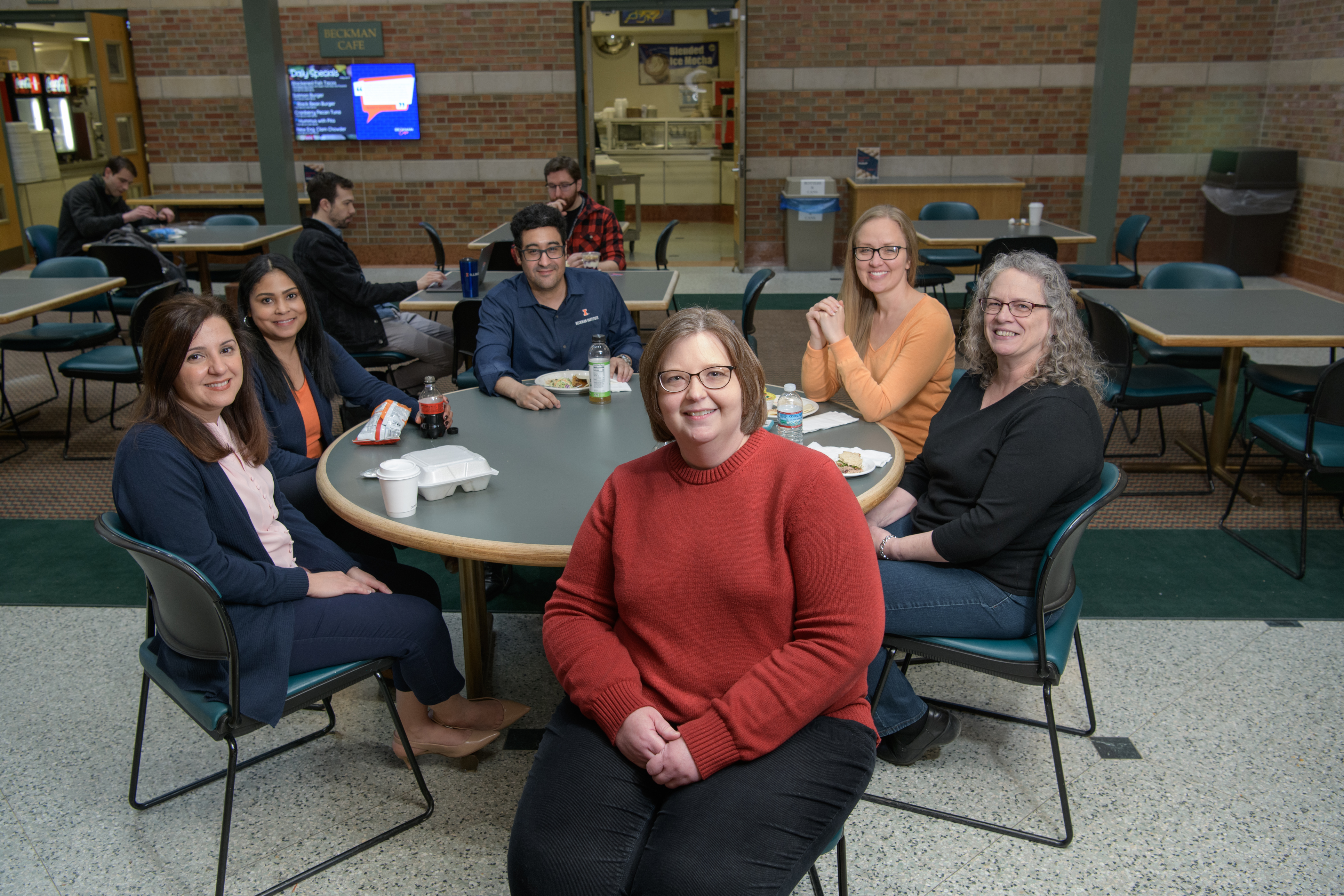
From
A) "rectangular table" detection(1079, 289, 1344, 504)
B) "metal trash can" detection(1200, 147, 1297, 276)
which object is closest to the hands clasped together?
"rectangular table" detection(1079, 289, 1344, 504)

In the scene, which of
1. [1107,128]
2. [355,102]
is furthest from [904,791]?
[355,102]

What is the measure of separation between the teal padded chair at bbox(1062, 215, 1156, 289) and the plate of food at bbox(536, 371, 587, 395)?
13.8ft

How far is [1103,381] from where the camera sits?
231 centimetres

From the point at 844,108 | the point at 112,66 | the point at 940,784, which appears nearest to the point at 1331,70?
the point at 844,108

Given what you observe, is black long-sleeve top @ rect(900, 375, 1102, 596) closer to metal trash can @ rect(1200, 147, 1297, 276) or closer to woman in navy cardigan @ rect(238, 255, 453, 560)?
woman in navy cardigan @ rect(238, 255, 453, 560)

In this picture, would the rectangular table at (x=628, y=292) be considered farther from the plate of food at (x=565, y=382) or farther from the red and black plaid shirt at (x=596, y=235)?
the plate of food at (x=565, y=382)

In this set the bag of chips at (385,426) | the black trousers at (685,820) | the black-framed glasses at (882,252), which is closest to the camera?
the black trousers at (685,820)

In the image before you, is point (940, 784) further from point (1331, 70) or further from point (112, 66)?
point (112, 66)

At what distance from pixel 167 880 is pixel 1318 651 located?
3246 mm

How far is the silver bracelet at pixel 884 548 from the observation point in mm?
2279

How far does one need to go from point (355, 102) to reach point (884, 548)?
361 inches

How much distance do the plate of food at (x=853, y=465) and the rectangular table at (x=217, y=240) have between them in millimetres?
5719

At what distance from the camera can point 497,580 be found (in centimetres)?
343

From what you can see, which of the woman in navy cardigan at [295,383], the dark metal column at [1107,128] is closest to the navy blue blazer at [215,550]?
the woman in navy cardigan at [295,383]
